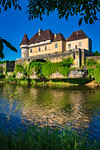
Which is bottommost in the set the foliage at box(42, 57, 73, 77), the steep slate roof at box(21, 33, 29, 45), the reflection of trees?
the reflection of trees

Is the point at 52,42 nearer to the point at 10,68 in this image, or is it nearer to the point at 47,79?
the point at 47,79

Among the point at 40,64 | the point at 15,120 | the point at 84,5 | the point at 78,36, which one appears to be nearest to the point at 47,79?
the point at 40,64

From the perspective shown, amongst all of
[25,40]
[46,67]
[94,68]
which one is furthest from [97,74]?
[25,40]

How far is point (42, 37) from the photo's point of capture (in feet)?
159

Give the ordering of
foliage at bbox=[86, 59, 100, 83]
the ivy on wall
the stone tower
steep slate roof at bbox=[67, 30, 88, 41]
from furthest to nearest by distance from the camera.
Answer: the stone tower → steep slate roof at bbox=[67, 30, 88, 41] → the ivy on wall → foliage at bbox=[86, 59, 100, 83]

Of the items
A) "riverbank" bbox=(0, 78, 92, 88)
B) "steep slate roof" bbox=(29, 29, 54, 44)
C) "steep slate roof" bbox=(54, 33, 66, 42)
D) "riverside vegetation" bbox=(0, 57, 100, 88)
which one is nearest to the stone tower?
"steep slate roof" bbox=(29, 29, 54, 44)

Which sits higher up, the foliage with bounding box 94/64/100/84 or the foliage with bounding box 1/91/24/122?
the foliage with bounding box 94/64/100/84

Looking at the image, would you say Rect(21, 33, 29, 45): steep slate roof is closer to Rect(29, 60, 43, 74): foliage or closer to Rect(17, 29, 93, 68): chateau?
Rect(17, 29, 93, 68): chateau

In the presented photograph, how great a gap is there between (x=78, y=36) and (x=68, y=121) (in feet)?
123

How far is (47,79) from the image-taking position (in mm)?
37500

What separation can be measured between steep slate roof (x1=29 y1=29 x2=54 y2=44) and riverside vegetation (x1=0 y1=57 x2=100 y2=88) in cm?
1047

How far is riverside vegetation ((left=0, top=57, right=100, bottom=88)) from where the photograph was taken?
30.7 m

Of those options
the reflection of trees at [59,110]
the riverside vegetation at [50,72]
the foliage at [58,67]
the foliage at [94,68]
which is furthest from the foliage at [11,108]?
the foliage at [58,67]

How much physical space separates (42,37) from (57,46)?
8992 mm
